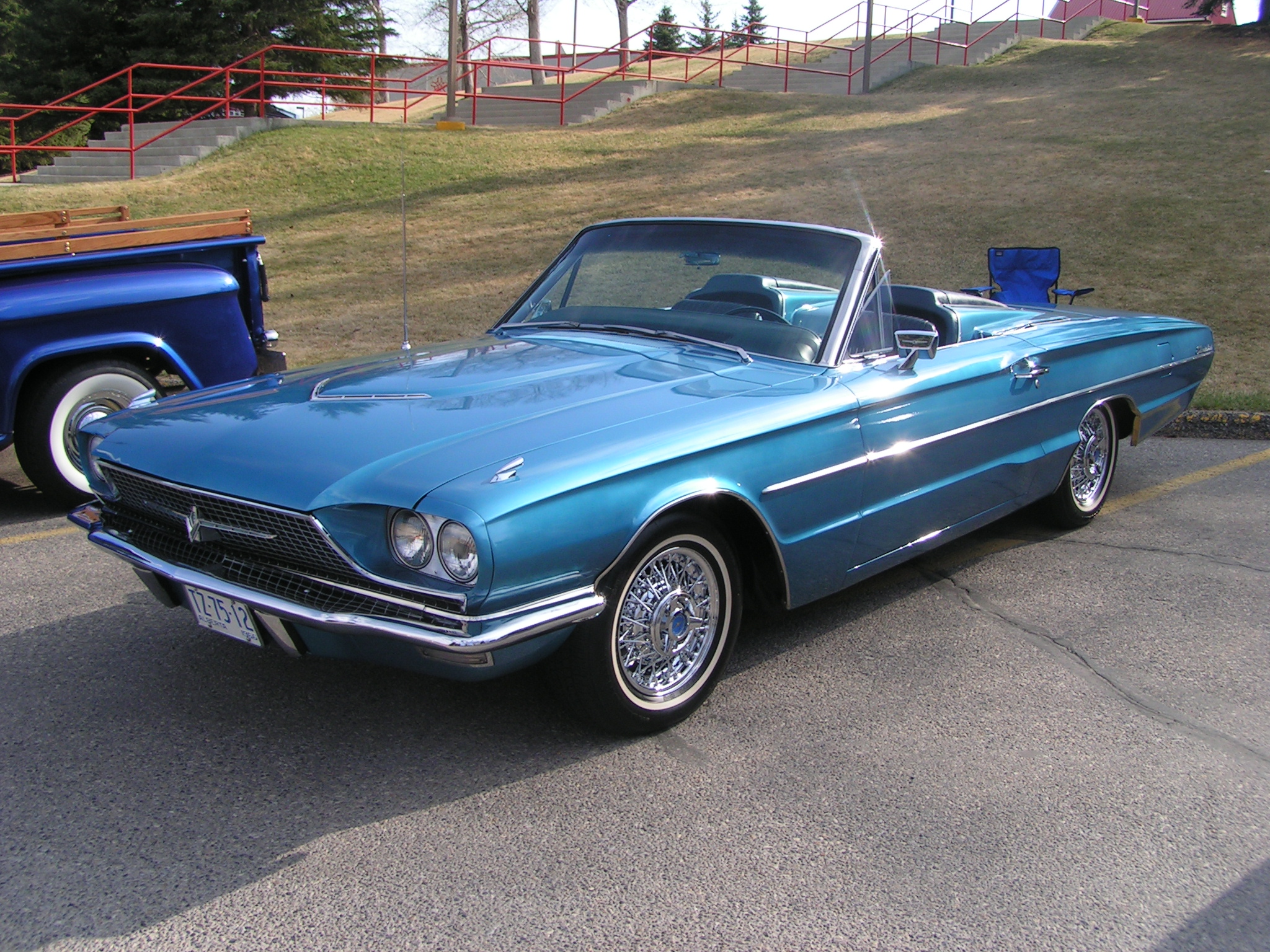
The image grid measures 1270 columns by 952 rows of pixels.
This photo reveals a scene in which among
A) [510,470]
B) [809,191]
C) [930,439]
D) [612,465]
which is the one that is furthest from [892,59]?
[510,470]

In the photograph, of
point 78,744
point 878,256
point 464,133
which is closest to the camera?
point 78,744

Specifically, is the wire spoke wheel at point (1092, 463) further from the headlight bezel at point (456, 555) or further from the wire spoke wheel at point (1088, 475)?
the headlight bezel at point (456, 555)

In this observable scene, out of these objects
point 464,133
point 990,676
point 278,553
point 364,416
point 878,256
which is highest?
point 464,133

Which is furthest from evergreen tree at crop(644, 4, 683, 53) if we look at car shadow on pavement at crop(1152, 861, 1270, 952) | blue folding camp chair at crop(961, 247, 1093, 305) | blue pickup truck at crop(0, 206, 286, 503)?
car shadow on pavement at crop(1152, 861, 1270, 952)

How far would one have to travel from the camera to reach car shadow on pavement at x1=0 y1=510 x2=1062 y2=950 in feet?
8.38

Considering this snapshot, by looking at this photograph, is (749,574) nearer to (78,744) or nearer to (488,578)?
(488,578)

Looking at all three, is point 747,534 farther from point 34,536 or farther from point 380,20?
point 380,20

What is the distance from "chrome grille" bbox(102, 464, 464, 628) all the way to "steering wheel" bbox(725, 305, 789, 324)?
1.93 m

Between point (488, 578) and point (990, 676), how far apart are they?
1.96 metres

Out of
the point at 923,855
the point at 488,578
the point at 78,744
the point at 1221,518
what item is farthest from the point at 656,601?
the point at 1221,518

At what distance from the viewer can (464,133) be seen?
70.5ft

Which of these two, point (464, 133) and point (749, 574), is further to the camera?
point (464, 133)

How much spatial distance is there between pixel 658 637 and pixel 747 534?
50cm

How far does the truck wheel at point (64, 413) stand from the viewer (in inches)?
212
